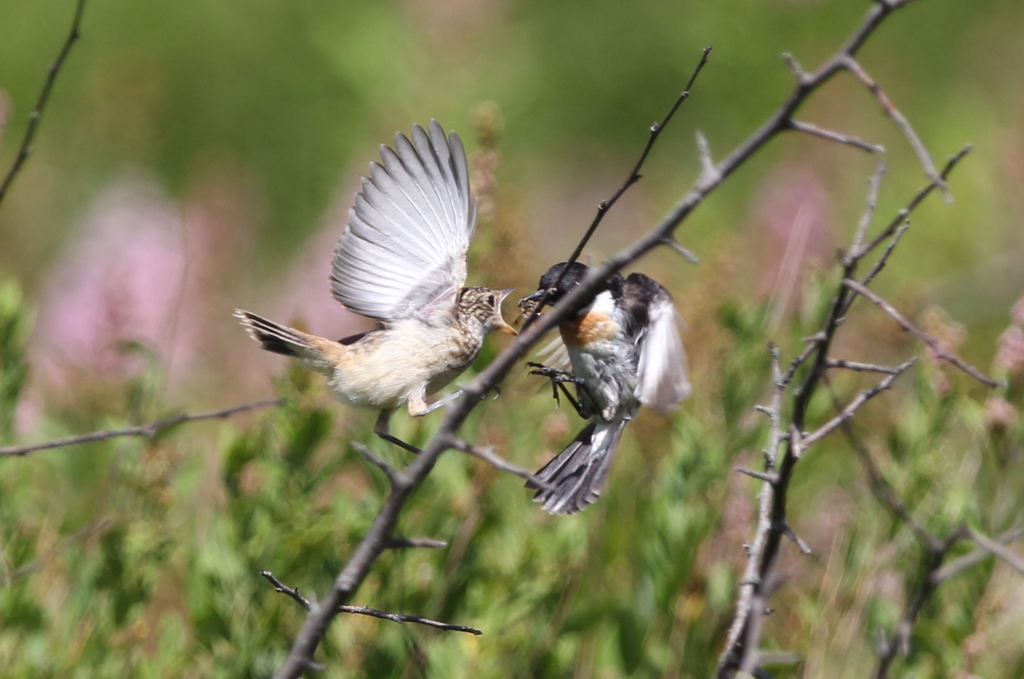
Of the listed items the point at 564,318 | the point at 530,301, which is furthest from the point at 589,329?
the point at 564,318

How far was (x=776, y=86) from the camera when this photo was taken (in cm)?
683

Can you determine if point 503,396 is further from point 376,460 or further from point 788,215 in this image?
point 788,215

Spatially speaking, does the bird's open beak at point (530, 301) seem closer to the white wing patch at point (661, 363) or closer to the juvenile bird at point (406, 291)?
the juvenile bird at point (406, 291)

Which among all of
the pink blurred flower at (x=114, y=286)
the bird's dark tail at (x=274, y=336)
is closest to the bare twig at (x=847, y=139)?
the bird's dark tail at (x=274, y=336)

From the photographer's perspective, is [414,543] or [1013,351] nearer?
[414,543]

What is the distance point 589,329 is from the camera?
2.67 meters

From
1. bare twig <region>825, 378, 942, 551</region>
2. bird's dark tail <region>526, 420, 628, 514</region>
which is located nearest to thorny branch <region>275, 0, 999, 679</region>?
bare twig <region>825, 378, 942, 551</region>

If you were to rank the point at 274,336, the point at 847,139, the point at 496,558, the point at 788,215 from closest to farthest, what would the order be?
1. the point at 847,139
2. the point at 274,336
3. the point at 496,558
4. the point at 788,215

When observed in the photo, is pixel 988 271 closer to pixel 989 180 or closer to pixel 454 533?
pixel 989 180

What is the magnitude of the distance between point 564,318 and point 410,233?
0.99 metres

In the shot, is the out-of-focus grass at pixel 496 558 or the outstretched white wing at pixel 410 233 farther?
the out-of-focus grass at pixel 496 558

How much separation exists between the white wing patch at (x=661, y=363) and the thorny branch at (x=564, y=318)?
688mm

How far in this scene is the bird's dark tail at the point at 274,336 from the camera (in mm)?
2594

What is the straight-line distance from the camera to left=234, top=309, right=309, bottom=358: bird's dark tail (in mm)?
2594
